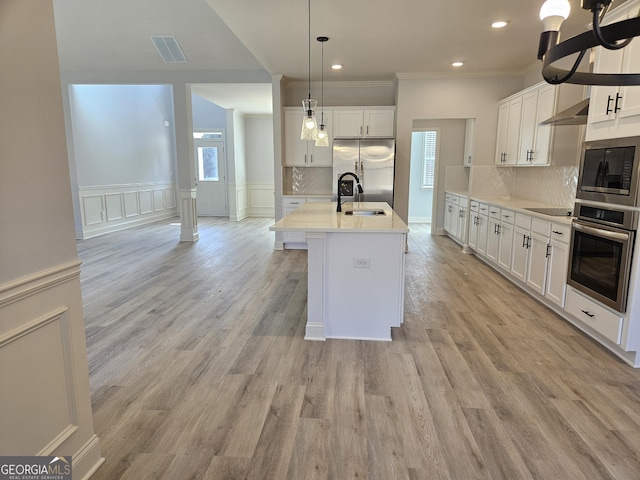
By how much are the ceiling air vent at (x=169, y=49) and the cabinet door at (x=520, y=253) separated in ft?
17.2

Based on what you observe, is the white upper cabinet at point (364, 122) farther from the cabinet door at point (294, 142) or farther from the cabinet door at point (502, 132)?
the cabinet door at point (502, 132)

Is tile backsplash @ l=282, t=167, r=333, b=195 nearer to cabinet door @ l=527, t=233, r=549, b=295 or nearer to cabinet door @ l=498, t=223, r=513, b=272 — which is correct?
cabinet door @ l=498, t=223, r=513, b=272

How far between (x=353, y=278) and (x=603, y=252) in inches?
71.0

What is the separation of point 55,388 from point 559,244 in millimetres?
3685

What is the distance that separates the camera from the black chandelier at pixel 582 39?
103cm

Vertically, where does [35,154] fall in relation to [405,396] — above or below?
above

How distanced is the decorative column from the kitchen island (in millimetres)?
4309

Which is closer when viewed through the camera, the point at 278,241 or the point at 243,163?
the point at 278,241

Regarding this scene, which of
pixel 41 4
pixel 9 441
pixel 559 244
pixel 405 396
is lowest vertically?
pixel 405 396

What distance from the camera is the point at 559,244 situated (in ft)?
11.1

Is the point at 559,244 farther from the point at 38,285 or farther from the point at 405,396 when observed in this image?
the point at 38,285

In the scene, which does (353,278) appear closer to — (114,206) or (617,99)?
(617,99)

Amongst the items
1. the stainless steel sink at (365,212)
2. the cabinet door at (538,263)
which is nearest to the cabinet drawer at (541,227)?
the cabinet door at (538,263)

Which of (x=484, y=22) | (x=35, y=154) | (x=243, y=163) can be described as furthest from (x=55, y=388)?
(x=243, y=163)
